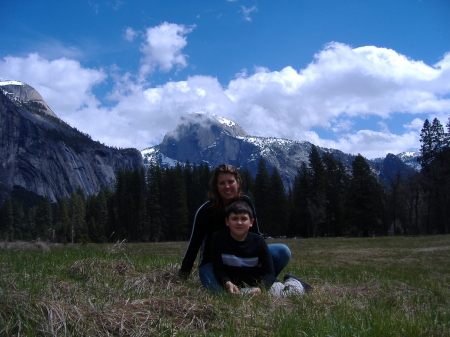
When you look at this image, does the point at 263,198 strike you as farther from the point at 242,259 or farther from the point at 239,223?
the point at 239,223

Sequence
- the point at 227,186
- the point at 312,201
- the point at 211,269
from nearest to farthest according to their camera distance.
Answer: the point at 211,269
the point at 227,186
the point at 312,201

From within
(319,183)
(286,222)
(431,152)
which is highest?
(431,152)

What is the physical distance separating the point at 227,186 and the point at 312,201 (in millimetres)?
52942

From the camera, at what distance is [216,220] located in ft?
18.5

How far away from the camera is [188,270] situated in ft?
18.5

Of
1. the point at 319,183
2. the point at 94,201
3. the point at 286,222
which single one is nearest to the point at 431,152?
the point at 319,183

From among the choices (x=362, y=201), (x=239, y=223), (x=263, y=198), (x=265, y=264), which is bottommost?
(x=265, y=264)

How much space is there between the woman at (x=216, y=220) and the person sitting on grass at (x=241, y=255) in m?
0.55

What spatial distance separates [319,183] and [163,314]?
56.9m

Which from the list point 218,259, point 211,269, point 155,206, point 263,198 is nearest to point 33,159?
point 155,206

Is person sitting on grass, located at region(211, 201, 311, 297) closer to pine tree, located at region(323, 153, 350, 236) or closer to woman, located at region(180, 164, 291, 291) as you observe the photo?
woman, located at region(180, 164, 291, 291)

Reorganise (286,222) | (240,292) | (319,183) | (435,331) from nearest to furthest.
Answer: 1. (435,331)
2. (240,292)
3. (319,183)
4. (286,222)

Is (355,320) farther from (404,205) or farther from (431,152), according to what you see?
(404,205)

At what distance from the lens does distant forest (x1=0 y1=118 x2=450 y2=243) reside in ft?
159
